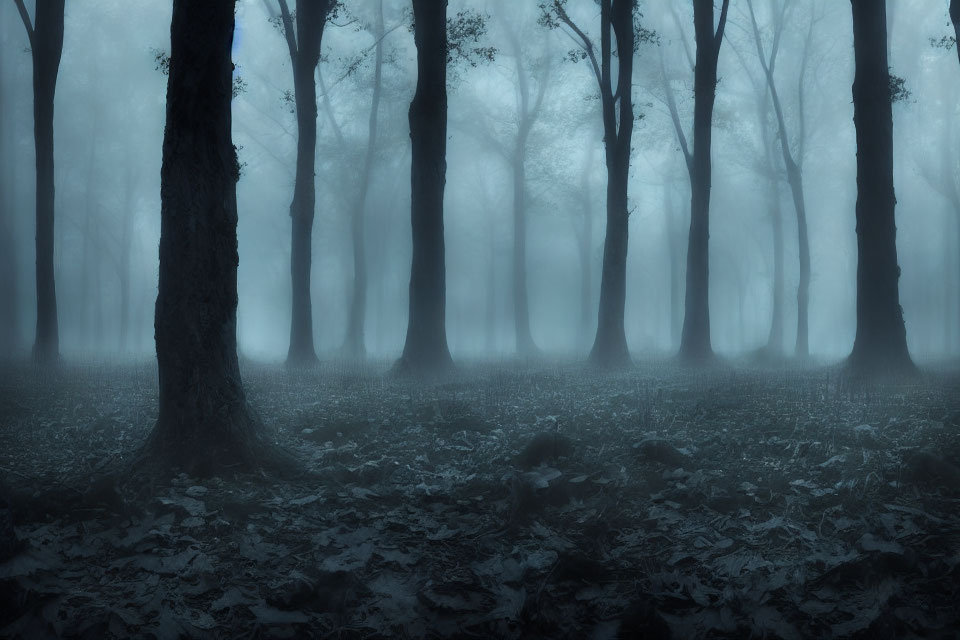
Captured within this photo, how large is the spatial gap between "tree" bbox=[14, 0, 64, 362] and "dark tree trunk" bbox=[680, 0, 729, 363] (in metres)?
15.1

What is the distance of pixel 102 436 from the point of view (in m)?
6.58

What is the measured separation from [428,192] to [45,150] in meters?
9.87

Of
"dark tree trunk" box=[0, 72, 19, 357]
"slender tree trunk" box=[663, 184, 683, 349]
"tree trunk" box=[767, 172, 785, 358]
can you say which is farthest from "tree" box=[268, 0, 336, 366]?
"slender tree trunk" box=[663, 184, 683, 349]

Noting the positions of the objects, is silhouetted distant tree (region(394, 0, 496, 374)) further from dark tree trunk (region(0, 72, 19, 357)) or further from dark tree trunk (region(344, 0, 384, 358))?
dark tree trunk (region(0, 72, 19, 357))

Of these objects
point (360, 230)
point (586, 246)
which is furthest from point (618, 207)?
point (586, 246)

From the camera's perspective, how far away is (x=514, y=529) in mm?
4172

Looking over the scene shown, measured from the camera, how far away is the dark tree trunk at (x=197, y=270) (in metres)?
5.15

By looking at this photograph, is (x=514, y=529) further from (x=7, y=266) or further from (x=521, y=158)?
(x=7, y=266)

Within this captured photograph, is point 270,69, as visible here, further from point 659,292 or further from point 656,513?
point 659,292

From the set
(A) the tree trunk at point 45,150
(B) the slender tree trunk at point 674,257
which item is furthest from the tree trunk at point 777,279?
(A) the tree trunk at point 45,150

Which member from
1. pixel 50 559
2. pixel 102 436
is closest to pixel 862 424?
pixel 50 559

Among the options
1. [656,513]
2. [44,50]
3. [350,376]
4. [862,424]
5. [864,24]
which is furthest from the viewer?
[44,50]

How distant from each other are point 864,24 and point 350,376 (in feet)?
35.6

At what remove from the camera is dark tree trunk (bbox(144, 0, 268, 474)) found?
5148 millimetres
